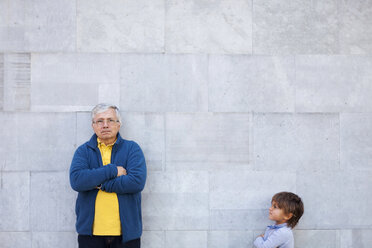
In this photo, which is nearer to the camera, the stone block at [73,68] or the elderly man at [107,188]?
the elderly man at [107,188]

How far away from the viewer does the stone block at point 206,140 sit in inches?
175

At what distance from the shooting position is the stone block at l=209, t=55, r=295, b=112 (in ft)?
14.7

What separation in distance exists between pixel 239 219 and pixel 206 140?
1.02 metres

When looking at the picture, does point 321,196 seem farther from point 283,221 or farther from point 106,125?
point 106,125

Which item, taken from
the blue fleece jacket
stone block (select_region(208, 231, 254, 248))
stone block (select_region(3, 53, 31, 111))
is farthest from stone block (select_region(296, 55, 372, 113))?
stone block (select_region(3, 53, 31, 111))

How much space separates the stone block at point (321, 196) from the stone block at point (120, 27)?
237cm

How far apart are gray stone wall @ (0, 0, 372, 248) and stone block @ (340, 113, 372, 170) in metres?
0.01

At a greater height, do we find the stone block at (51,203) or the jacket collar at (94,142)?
the jacket collar at (94,142)

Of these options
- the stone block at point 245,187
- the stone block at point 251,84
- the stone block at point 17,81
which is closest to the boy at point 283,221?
the stone block at point 245,187

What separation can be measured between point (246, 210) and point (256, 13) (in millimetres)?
2350

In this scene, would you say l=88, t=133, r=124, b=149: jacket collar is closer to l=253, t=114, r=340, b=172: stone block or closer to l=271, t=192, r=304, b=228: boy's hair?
l=253, t=114, r=340, b=172: stone block

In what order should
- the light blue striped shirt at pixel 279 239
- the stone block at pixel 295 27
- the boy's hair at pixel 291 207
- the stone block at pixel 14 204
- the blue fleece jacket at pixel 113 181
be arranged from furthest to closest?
1. the stone block at pixel 295 27
2. the stone block at pixel 14 204
3. the boy's hair at pixel 291 207
4. the light blue striped shirt at pixel 279 239
5. the blue fleece jacket at pixel 113 181

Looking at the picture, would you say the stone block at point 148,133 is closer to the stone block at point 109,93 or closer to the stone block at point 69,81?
the stone block at point 109,93

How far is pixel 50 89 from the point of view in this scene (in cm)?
442
